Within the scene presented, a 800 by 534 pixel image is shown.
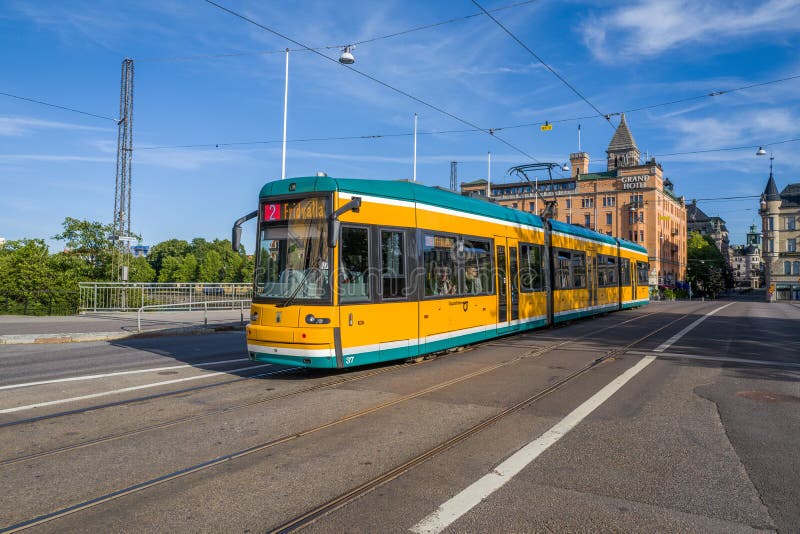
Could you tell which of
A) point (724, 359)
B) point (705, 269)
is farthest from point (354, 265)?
point (705, 269)

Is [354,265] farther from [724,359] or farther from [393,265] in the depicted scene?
[724,359]

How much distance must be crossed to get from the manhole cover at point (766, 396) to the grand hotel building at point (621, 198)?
8281 cm

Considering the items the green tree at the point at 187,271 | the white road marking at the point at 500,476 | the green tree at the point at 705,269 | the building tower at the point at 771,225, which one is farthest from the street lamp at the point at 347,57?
the green tree at the point at 187,271

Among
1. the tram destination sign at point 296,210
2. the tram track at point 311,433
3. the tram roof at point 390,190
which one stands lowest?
the tram track at point 311,433

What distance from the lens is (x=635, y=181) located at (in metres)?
92.1

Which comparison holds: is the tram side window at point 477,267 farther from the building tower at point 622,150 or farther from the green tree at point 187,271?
the green tree at point 187,271

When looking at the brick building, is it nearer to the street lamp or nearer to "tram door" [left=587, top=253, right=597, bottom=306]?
"tram door" [left=587, top=253, right=597, bottom=306]

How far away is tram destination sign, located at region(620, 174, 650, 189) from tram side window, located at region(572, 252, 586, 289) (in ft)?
261

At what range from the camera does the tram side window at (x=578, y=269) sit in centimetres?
1916

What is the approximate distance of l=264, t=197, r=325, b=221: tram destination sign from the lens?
8695mm

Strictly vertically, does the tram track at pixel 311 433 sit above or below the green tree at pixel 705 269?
below

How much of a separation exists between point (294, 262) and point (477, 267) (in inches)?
193

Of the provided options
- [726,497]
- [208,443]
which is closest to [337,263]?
[208,443]

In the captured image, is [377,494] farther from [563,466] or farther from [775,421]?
[775,421]
